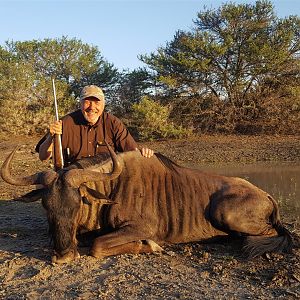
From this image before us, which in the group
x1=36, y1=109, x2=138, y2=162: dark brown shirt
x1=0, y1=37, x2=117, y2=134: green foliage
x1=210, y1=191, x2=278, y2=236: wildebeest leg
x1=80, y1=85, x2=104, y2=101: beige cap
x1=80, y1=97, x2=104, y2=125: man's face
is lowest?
x1=210, y1=191, x2=278, y2=236: wildebeest leg

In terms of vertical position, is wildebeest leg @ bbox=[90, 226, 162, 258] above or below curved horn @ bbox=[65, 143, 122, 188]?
below

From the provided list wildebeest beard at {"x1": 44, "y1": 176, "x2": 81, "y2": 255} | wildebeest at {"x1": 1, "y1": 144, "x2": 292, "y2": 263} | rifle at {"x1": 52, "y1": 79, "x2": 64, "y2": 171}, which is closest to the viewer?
wildebeest beard at {"x1": 44, "y1": 176, "x2": 81, "y2": 255}

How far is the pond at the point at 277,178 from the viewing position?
8085mm

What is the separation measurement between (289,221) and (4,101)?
15225mm

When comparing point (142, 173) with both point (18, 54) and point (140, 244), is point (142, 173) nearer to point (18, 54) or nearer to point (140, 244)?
point (140, 244)

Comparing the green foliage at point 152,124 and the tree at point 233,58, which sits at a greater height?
the tree at point 233,58

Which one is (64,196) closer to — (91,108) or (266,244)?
(91,108)

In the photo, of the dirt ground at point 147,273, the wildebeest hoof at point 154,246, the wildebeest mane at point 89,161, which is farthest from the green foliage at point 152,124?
the wildebeest hoof at point 154,246

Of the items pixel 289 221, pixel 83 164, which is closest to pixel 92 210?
pixel 83 164

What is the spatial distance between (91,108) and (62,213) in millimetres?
1995

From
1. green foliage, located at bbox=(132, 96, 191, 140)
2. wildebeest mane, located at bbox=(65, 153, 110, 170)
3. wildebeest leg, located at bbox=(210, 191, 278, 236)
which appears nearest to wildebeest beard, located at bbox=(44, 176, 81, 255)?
wildebeest mane, located at bbox=(65, 153, 110, 170)

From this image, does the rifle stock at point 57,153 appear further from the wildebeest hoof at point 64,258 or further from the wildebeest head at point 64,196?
the wildebeest hoof at point 64,258

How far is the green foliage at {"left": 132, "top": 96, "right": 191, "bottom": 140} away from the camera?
60.3 feet

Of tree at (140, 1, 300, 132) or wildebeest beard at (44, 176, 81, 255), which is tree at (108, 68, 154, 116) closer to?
tree at (140, 1, 300, 132)
